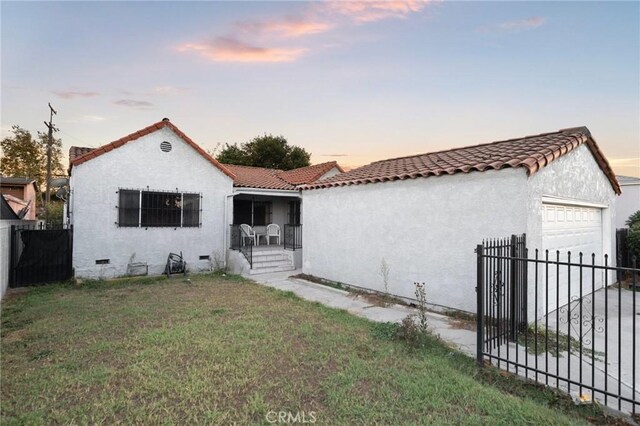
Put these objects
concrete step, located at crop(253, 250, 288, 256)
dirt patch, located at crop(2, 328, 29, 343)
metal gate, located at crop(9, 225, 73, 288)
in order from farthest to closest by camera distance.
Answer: concrete step, located at crop(253, 250, 288, 256), metal gate, located at crop(9, 225, 73, 288), dirt patch, located at crop(2, 328, 29, 343)

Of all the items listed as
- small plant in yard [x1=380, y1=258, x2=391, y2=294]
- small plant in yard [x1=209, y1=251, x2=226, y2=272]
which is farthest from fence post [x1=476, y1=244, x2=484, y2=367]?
small plant in yard [x1=209, y1=251, x2=226, y2=272]

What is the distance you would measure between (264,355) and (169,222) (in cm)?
900

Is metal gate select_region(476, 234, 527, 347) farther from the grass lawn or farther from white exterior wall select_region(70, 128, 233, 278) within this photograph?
white exterior wall select_region(70, 128, 233, 278)

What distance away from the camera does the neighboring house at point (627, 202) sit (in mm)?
13789

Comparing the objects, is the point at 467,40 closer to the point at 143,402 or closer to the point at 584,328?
the point at 584,328

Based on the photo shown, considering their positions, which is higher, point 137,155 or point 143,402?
point 137,155

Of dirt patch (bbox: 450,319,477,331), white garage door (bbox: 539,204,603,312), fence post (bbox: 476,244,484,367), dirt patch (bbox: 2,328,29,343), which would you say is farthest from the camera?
white garage door (bbox: 539,204,603,312)

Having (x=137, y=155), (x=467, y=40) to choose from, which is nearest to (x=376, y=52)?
(x=467, y=40)

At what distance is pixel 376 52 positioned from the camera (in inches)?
427

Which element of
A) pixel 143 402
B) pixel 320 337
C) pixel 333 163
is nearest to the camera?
pixel 143 402

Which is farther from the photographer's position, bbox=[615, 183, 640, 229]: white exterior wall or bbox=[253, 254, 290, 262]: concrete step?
bbox=[615, 183, 640, 229]: white exterior wall

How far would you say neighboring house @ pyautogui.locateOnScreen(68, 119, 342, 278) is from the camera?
34.8 ft
